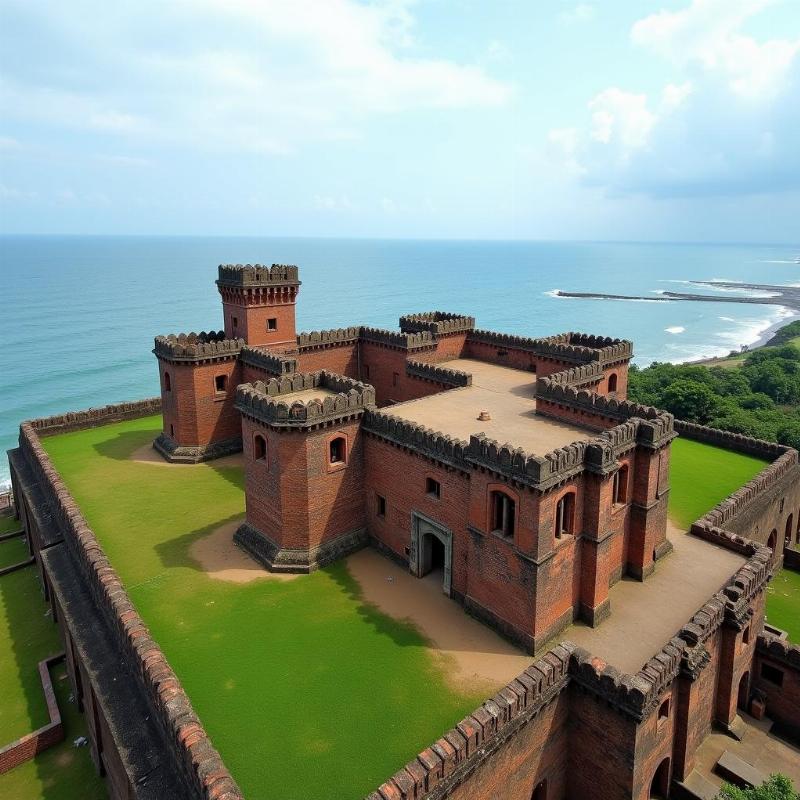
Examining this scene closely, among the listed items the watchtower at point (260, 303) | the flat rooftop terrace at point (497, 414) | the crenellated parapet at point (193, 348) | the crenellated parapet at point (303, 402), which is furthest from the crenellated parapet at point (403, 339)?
the crenellated parapet at point (303, 402)

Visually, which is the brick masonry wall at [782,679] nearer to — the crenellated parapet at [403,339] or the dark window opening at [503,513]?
the dark window opening at [503,513]

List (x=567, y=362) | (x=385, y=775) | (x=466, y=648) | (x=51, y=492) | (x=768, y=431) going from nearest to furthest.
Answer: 1. (x=385, y=775)
2. (x=466, y=648)
3. (x=51, y=492)
4. (x=567, y=362)
5. (x=768, y=431)

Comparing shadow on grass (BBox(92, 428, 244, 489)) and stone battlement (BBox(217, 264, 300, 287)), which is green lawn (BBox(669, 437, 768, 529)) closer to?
shadow on grass (BBox(92, 428, 244, 489))

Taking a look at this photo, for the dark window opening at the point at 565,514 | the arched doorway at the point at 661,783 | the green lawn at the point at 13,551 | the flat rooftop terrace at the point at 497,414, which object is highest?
the flat rooftop terrace at the point at 497,414

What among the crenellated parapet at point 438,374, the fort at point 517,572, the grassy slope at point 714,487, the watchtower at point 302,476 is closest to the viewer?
the fort at point 517,572

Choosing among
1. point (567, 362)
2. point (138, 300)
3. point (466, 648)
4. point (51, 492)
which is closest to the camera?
point (466, 648)

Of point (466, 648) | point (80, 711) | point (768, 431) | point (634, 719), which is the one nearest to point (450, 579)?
point (466, 648)

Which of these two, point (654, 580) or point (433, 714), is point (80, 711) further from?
point (654, 580)

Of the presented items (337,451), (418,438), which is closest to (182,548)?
(337,451)
